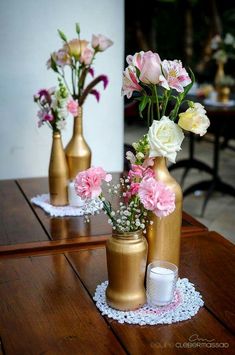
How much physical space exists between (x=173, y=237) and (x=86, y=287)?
0.24 m

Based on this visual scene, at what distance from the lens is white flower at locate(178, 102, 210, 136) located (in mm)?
1003

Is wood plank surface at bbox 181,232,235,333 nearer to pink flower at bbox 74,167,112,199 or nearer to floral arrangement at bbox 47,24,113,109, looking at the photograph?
pink flower at bbox 74,167,112,199

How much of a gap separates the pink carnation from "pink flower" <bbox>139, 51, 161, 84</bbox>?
8.6 inches

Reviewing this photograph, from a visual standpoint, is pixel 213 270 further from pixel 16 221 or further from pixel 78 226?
pixel 16 221

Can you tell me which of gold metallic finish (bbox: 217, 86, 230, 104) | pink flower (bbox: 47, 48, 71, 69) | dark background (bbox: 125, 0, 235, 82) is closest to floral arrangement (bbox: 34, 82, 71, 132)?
pink flower (bbox: 47, 48, 71, 69)

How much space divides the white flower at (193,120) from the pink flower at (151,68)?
0.09 meters

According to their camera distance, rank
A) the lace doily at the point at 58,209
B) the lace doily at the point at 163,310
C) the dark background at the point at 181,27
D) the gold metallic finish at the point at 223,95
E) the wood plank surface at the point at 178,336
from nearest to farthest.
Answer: the wood plank surface at the point at 178,336
the lace doily at the point at 163,310
the lace doily at the point at 58,209
the gold metallic finish at the point at 223,95
the dark background at the point at 181,27

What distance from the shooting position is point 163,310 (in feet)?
3.45

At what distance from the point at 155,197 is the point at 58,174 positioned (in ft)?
2.54

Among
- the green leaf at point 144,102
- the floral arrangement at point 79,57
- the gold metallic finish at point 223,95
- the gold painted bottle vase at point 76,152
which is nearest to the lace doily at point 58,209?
the gold painted bottle vase at point 76,152

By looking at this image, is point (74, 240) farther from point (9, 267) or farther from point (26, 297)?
point (26, 297)

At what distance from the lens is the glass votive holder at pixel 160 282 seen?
3.40ft

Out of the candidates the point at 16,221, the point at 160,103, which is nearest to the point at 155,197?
the point at 160,103

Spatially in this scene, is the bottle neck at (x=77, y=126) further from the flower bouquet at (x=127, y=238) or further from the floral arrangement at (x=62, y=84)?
the flower bouquet at (x=127, y=238)
